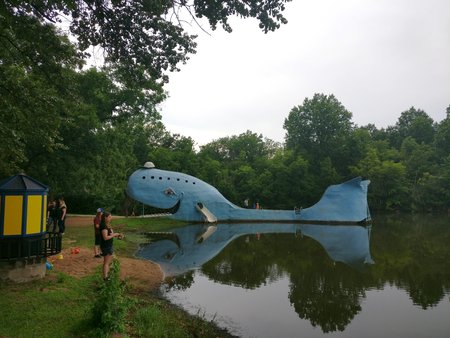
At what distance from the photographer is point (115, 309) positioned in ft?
19.8

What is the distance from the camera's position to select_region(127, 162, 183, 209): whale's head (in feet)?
87.8

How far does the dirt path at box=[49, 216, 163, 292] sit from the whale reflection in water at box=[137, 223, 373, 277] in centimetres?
65

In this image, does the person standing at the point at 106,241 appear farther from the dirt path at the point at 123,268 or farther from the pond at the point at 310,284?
the pond at the point at 310,284

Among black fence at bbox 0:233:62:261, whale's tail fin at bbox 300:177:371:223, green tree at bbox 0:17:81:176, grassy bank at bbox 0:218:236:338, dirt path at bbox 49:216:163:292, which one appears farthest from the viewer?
whale's tail fin at bbox 300:177:371:223

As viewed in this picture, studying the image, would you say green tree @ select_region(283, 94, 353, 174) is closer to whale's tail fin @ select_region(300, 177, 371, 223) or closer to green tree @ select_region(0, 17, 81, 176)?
whale's tail fin @ select_region(300, 177, 371, 223)

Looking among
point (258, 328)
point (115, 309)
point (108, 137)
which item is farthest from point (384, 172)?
point (115, 309)

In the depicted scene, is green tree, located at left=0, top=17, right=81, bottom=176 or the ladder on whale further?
the ladder on whale

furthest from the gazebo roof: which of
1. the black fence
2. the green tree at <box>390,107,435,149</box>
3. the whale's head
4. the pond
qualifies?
the green tree at <box>390,107,435,149</box>

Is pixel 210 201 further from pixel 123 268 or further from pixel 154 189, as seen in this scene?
pixel 123 268

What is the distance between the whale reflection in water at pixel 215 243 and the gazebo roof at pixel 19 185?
492 centimetres

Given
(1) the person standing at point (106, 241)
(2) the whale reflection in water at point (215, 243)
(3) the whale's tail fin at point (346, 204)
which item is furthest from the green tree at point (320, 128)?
(1) the person standing at point (106, 241)

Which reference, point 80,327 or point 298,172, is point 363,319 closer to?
point 80,327

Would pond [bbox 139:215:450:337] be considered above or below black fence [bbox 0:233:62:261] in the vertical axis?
below

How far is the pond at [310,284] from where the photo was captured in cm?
834
